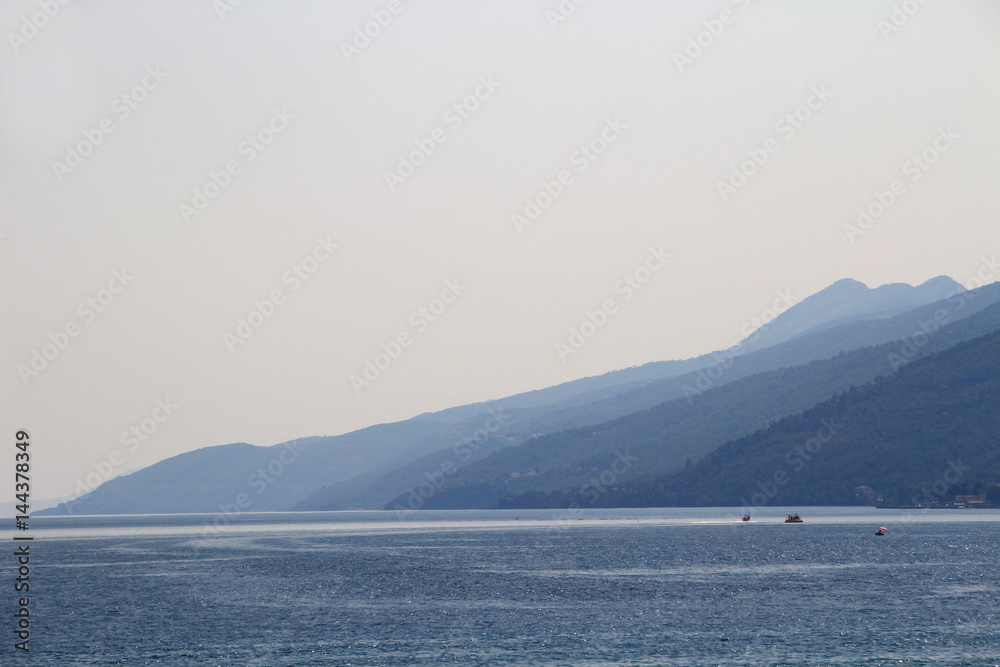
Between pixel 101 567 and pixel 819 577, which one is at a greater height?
pixel 101 567

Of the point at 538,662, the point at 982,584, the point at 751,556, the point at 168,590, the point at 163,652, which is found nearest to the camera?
the point at 538,662

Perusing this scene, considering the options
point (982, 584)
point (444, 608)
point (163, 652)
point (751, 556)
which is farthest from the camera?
point (751, 556)

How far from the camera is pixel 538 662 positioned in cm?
8162

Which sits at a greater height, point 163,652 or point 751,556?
point 163,652

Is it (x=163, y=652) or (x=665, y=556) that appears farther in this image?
(x=665, y=556)

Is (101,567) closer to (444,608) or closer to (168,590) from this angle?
(168,590)

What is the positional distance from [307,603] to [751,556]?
94265 mm

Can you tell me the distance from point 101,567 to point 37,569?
1211 centimetres

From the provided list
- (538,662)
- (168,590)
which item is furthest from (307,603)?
(538,662)

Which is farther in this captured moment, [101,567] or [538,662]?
[101,567]

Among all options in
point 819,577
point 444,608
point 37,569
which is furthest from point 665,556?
point 37,569

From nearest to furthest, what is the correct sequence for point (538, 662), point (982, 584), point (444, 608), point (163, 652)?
point (538, 662) → point (163, 652) → point (444, 608) → point (982, 584)

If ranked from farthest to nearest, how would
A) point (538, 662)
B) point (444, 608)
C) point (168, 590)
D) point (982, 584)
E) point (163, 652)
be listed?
point (168, 590) → point (982, 584) → point (444, 608) → point (163, 652) → point (538, 662)

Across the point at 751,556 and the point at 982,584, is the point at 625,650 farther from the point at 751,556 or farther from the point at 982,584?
the point at 751,556
